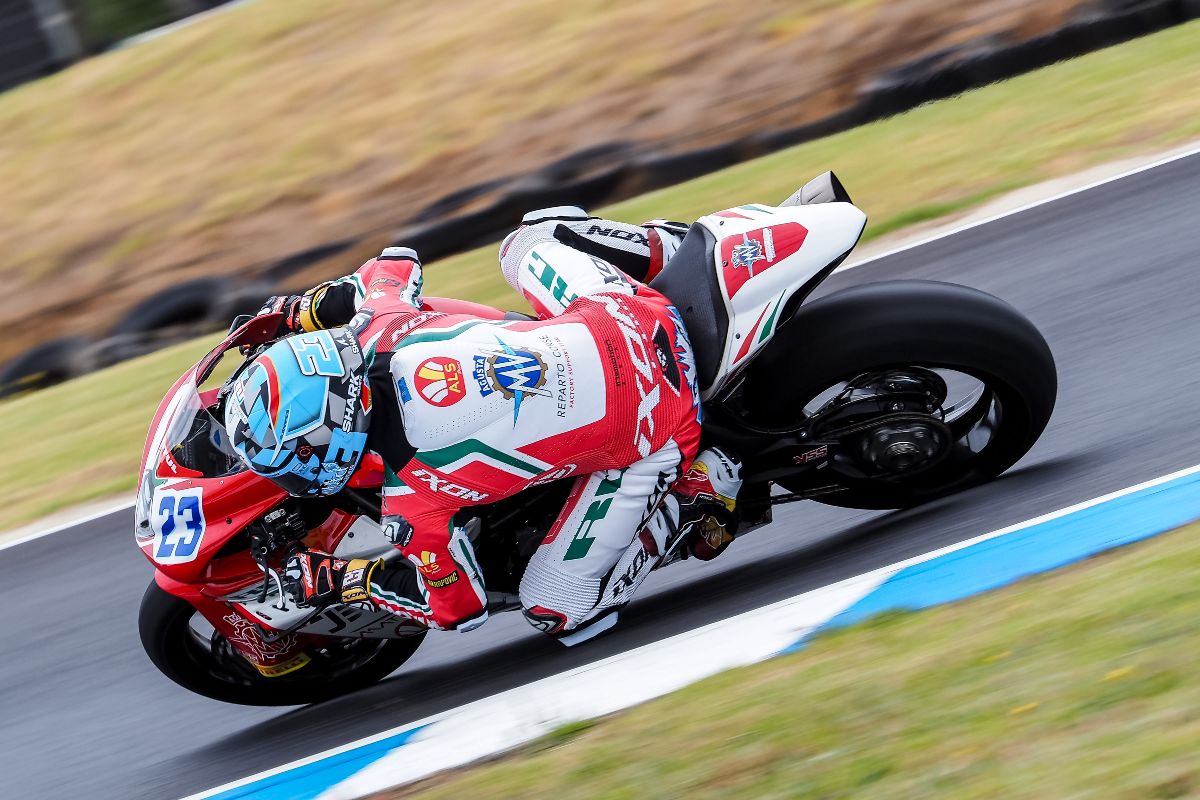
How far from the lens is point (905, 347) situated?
394 centimetres

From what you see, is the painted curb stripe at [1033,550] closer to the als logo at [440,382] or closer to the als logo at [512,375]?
the als logo at [512,375]

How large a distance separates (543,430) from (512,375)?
0.60 ft

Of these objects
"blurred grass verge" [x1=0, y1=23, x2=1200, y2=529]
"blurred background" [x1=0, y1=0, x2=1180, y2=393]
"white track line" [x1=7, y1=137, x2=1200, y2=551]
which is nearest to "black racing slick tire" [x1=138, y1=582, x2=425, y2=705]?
"blurred grass verge" [x1=0, y1=23, x2=1200, y2=529]

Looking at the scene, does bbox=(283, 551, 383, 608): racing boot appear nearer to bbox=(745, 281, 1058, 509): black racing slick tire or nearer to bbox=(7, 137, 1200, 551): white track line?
bbox=(745, 281, 1058, 509): black racing slick tire

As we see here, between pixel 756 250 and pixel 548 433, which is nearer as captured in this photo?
pixel 548 433

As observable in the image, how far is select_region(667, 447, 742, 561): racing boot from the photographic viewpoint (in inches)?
161

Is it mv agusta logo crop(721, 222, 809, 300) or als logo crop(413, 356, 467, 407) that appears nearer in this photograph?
als logo crop(413, 356, 467, 407)

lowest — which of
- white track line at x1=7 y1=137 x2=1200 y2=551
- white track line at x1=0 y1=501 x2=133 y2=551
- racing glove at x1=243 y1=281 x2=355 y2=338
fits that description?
white track line at x1=7 y1=137 x2=1200 y2=551

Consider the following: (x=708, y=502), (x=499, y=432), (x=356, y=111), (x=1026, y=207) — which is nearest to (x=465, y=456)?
(x=499, y=432)

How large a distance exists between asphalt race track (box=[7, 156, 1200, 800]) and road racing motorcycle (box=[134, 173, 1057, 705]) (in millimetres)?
244

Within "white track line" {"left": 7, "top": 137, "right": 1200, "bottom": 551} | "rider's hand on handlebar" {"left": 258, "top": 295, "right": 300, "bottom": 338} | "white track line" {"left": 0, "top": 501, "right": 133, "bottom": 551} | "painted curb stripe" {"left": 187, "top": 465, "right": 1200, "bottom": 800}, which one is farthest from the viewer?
"white track line" {"left": 7, "top": 137, "right": 1200, "bottom": 551}

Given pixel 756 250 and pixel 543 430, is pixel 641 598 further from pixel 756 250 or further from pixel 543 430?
pixel 756 250

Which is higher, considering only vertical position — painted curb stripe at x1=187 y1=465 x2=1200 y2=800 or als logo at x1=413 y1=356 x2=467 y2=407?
als logo at x1=413 y1=356 x2=467 y2=407

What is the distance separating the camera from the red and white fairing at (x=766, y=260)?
3922 millimetres
